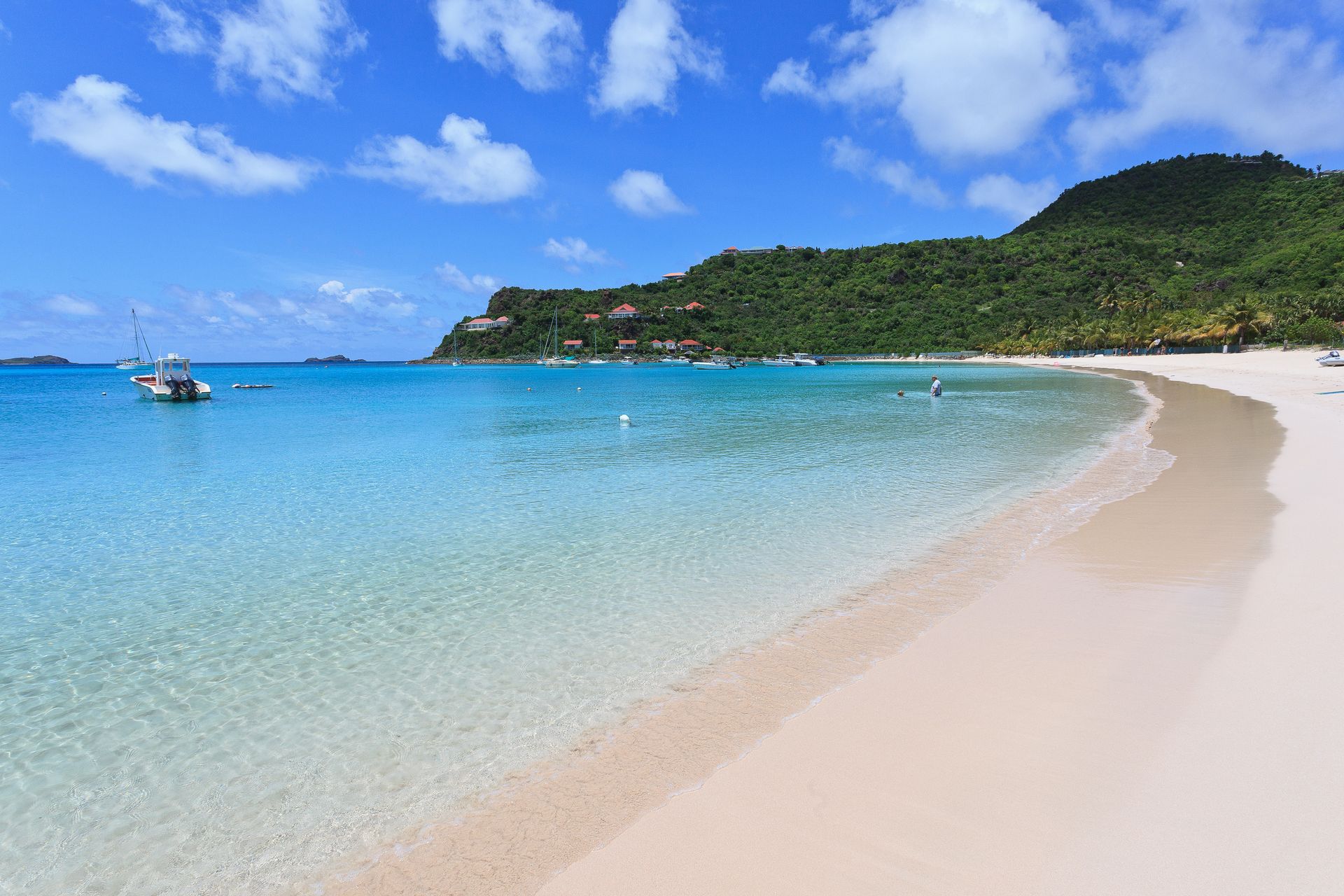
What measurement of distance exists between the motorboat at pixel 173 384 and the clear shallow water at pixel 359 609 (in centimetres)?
3206

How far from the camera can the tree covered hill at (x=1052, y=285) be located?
86.6m

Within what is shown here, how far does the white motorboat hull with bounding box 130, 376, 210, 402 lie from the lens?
154 feet

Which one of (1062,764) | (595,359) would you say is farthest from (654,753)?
(595,359)

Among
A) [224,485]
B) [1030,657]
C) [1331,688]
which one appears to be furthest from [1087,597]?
[224,485]

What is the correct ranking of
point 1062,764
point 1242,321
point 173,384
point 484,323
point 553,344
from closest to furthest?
point 1062,764, point 173,384, point 1242,321, point 553,344, point 484,323

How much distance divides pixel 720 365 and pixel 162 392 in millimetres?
89342

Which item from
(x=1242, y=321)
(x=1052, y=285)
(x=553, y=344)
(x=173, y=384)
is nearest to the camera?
(x=173, y=384)

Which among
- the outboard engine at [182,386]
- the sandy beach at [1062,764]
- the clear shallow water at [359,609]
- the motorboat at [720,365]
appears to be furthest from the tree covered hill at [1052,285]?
the outboard engine at [182,386]

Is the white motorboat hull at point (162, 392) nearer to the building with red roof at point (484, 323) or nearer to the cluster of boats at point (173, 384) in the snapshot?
the cluster of boats at point (173, 384)

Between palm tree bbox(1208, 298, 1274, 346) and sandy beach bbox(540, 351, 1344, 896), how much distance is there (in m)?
80.8

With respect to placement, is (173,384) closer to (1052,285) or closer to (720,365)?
(720,365)

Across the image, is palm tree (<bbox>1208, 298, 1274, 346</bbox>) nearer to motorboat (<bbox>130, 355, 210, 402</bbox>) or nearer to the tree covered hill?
the tree covered hill

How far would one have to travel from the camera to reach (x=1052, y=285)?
12381cm

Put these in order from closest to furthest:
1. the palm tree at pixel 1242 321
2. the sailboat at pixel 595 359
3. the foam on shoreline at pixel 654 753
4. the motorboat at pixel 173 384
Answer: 1. the foam on shoreline at pixel 654 753
2. the motorboat at pixel 173 384
3. the palm tree at pixel 1242 321
4. the sailboat at pixel 595 359
